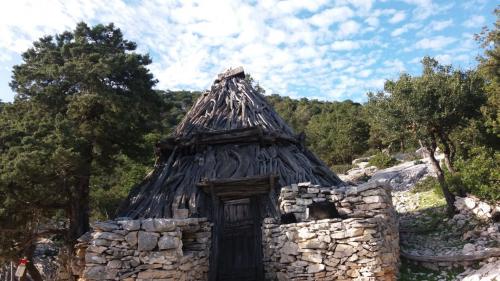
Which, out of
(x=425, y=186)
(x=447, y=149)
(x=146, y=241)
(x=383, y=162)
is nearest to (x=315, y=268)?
(x=146, y=241)

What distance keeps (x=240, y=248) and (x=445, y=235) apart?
6.17m

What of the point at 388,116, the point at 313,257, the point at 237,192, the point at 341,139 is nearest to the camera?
the point at 313,257

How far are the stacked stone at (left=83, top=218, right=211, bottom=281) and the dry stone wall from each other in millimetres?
2343

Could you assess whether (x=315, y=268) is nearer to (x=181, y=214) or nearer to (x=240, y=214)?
(x=181, y=214)

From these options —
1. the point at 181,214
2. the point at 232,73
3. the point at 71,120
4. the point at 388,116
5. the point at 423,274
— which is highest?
the point at 232,73

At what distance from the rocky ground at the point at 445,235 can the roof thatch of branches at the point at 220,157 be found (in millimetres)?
2819

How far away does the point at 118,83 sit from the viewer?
520 inches

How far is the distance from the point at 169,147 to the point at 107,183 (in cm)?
922

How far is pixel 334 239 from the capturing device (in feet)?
A: 27.4

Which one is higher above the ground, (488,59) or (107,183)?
(488,59)

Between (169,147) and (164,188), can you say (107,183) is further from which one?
(164,188)

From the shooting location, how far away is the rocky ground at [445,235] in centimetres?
955

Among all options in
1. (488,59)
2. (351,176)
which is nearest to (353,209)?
(488,59)

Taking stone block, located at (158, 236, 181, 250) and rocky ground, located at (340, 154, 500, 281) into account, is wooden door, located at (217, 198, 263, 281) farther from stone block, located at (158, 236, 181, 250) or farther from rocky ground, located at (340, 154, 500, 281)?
rocky ground, located at (340, 154, 500, 281)
